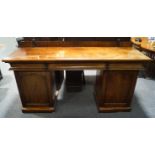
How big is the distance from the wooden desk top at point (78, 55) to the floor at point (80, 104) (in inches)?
33.3

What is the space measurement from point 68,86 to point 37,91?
842mm

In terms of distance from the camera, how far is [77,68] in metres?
1.65

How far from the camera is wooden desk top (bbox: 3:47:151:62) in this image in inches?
62.8

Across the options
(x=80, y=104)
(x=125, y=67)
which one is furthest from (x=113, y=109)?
(x=125, y=67)

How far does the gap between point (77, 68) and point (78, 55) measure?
18 cm

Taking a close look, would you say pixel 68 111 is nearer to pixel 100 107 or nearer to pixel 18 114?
pixel 100 107

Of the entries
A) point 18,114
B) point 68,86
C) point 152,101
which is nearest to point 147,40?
point 152,101

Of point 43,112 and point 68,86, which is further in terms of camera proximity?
point 68,86

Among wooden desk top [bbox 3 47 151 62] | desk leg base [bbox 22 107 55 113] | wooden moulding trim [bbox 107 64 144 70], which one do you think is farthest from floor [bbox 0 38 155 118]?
wooden desk top [bbox 3 47 151 62]

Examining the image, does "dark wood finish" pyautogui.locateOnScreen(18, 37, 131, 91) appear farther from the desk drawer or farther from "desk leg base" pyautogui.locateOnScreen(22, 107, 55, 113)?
"desk leg base" pyautogui.locateOnScreen(22, 107, 55, 113)

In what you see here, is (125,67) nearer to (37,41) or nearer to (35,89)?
(35,89)

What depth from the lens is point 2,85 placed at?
2781 millimetres

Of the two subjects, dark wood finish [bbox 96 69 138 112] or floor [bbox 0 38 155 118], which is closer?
dark wood finish [bbox 96 69 138 112]

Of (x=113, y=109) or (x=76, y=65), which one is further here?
(x=113, y=109)
